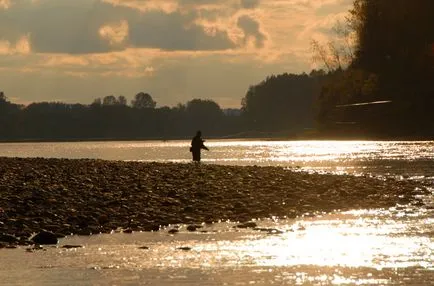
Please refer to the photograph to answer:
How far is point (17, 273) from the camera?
70.7ft

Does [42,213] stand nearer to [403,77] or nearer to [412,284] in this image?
[412,284]

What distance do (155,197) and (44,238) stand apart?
918cm

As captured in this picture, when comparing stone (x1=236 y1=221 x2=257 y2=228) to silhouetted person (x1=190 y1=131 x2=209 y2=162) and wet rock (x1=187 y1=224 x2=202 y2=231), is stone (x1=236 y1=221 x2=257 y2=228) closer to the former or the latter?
wet rock (x1=187 y1=224 x2=202 y2=231)

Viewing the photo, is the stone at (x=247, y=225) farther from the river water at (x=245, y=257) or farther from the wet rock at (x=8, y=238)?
the wet rock at (x=8, y=238)

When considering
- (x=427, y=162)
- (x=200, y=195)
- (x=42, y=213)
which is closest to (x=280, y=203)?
(x=200, y=195)

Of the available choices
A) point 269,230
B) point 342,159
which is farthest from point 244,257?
point 342,159

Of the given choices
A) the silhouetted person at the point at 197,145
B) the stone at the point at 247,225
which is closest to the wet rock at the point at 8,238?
the stone at the point at 247,225

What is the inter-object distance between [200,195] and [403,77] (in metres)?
123

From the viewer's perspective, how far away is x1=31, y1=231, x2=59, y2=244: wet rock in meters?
25.6

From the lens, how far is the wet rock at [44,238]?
25.6 meters

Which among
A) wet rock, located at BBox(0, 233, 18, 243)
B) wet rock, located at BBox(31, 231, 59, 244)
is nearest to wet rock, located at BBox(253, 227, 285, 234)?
wet rock, located at BBox(31, 231, 59, 244)

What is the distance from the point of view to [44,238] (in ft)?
84.2

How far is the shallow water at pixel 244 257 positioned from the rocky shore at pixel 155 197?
147 centimetres

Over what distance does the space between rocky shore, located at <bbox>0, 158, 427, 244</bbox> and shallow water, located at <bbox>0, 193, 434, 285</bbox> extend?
1.47 meters
